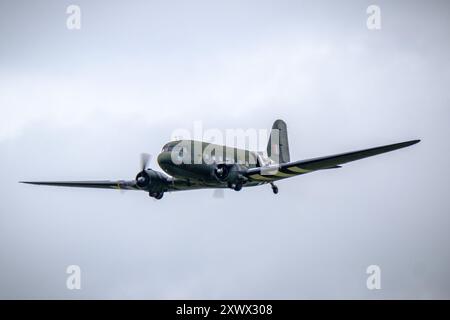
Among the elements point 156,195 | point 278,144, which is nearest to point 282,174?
point 156,195

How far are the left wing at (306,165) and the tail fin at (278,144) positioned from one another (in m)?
8.91

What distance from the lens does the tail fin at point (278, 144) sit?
1532 inches

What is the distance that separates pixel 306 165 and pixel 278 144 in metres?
11.9

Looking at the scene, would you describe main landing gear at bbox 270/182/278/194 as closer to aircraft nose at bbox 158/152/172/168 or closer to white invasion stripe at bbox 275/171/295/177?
white invasion stripe at bbox 275/171/295/177

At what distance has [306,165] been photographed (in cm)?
2764

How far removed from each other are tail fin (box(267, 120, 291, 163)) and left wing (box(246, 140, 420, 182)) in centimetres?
891

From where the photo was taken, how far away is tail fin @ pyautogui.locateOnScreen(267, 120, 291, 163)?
1532 inches

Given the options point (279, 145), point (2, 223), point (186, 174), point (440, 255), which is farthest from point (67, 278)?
point (2, 223)

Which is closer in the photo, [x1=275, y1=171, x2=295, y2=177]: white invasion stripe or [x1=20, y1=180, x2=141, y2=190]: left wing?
[x1=275, y1=171, x2=295, y2=177]: white invasion stripe

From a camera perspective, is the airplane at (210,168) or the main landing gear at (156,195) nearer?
the airplane at (210,168)

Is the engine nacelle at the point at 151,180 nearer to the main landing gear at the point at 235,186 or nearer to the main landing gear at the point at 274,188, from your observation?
the main landing gear at the point at 235,186

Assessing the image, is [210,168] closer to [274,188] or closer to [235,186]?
[235,186]

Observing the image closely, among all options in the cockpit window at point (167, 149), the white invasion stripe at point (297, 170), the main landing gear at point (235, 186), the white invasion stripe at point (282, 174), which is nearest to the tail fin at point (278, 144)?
the white invasion stripe at point (282, 174)

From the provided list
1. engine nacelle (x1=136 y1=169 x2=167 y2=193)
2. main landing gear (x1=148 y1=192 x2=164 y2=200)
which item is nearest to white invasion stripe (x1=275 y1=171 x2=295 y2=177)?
engine nacelle (x1=136 y1=169 x2=167 y2=193)
